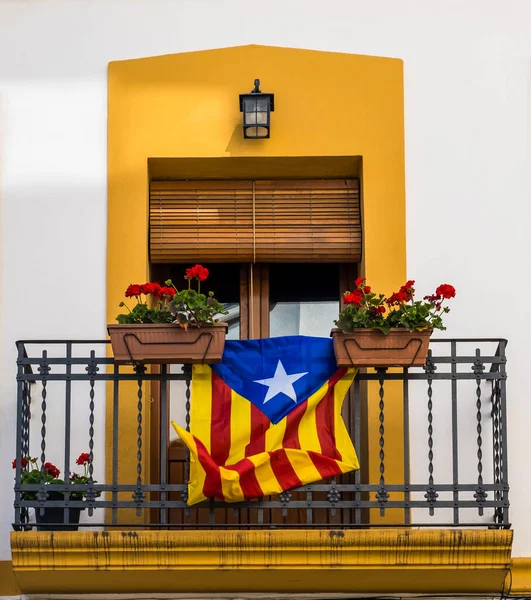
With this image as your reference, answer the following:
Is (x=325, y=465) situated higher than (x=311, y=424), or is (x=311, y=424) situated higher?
(x=311, y=424)

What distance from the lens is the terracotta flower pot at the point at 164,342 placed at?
948cm

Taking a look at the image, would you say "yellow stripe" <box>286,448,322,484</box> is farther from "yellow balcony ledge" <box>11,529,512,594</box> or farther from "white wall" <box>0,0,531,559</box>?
"white wall" <box>0,0,531,559</box>

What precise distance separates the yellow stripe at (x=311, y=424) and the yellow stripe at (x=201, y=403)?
57cm

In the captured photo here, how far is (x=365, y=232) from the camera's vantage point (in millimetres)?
10516

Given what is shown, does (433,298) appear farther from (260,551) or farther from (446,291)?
(260,551)

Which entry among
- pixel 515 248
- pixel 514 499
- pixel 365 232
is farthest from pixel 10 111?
pixel 514 499

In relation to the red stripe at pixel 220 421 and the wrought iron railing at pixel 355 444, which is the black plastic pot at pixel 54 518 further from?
the red stripe at pixel 220 421

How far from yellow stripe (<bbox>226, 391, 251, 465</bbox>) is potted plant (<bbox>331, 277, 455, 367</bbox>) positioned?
668mm

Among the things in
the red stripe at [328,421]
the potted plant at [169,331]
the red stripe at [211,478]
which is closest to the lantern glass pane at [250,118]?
the potted plant at [169,331]

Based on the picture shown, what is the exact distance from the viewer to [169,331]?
9484mm

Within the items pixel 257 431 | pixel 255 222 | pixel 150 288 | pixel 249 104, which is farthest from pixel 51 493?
pixel 249 104

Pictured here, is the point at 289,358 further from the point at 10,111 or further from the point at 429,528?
the point at 10,111

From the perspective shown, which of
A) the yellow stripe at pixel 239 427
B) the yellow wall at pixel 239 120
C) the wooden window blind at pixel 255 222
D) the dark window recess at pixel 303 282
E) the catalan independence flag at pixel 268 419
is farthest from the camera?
the dark window recess at pixel 303 282

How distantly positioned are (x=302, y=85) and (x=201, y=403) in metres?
2.37
